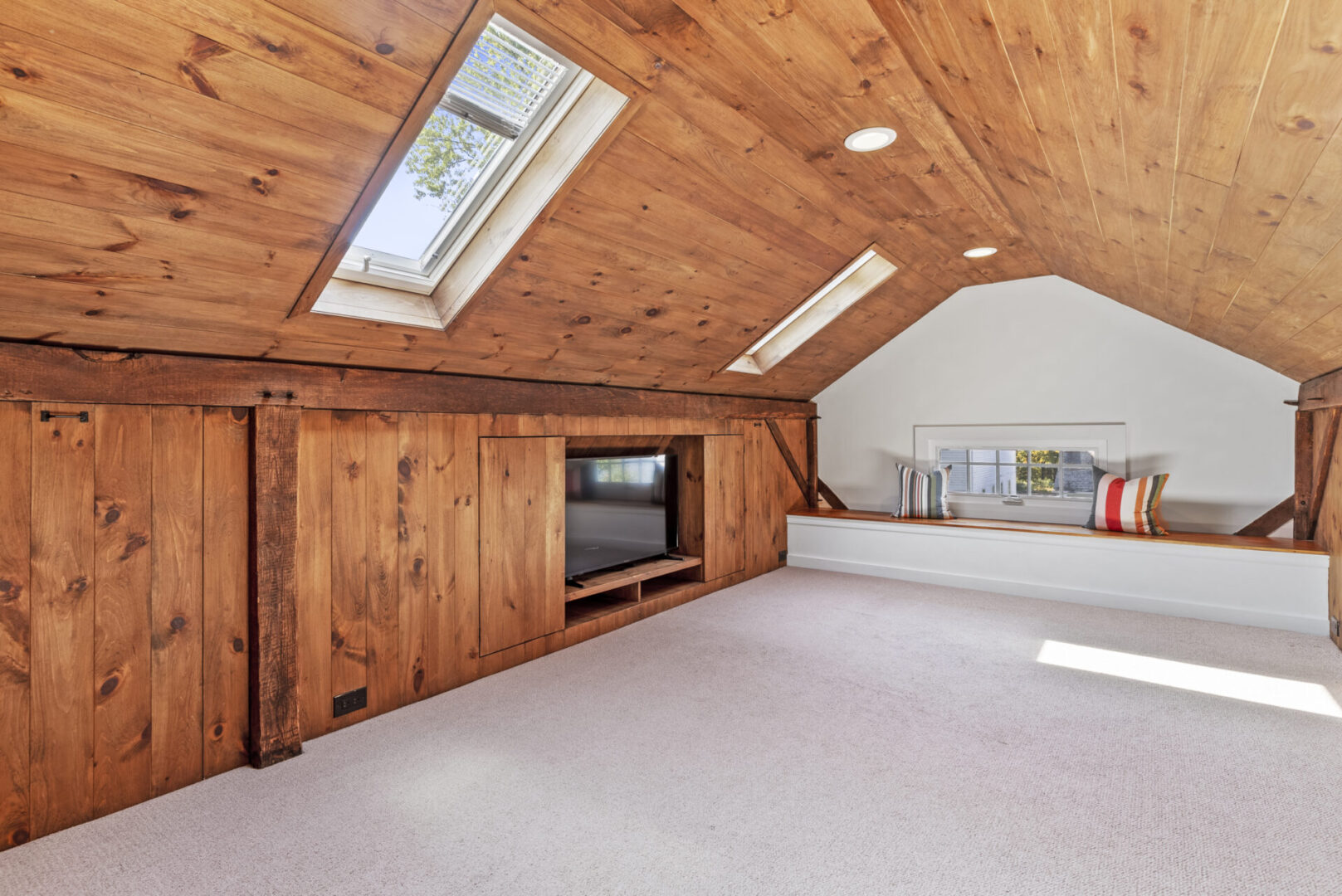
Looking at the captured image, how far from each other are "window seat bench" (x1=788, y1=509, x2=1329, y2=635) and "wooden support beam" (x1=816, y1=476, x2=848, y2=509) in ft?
0.92

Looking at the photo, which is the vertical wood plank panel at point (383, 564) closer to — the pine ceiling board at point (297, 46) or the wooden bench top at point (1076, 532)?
the pine ceiling board at point (297, 46)

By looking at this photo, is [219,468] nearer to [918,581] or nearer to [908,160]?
[908,160]

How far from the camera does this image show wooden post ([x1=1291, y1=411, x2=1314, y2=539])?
158 inches

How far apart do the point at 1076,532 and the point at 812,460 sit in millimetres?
2152

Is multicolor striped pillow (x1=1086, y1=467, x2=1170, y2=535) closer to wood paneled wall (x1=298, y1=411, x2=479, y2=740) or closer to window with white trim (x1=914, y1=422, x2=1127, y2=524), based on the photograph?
window with white trim (x1=914, y1=422, x2=1127, y2=524)

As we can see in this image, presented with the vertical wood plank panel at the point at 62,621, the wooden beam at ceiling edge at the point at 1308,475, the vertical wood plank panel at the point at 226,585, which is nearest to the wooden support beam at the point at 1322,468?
the wooden beam at ceiling edge at the point at 1308,475

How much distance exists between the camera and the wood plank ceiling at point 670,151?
1267mm

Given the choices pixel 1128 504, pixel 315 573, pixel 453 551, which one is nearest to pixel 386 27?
pixel 315 573

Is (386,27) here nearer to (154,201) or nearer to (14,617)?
(154,201)

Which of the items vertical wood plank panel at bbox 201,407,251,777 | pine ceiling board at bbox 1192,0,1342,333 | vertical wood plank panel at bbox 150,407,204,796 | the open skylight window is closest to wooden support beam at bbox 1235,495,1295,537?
pine ceiling board at bbox 1192,0,1342,333

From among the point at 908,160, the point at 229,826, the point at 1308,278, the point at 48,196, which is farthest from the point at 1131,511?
the point at 48,196

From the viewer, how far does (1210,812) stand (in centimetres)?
203

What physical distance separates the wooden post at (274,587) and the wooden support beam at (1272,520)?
543 centimetres

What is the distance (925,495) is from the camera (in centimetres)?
529
